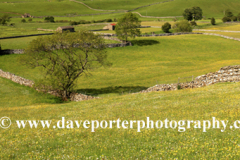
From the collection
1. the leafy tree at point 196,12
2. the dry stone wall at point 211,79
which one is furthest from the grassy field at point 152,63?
the leafy tree at point 196,12

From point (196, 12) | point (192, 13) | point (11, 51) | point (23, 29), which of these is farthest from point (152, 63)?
point (196, 12)

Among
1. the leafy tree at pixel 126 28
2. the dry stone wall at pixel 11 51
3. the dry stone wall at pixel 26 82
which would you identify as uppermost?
the leafy tree at pixel 126 28

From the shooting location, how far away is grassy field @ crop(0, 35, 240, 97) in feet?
173

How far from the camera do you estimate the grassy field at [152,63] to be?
5284 cm

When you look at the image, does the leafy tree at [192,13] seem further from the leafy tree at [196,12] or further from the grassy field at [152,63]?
the grassy field at [152,63]

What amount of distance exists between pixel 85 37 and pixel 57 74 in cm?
905

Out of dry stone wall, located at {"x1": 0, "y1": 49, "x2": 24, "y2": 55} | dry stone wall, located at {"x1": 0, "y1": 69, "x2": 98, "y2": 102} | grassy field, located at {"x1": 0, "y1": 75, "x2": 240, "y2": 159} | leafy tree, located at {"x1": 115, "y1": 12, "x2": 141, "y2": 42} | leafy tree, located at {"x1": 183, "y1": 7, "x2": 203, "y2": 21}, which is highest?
leafy tree, located at {"x1": 183, "y1": 7, "x2": 203, "y2": 21}

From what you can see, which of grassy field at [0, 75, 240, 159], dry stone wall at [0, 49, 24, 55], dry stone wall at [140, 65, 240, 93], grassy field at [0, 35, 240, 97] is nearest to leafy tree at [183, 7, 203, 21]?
grassy field at [0, 35, 240, 97]

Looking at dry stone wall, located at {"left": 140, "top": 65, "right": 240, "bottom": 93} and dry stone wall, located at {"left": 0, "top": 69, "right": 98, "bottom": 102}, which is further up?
dry stone wall, located at {"left": 140, "top": 65, "right": 240, "bottom": 93}

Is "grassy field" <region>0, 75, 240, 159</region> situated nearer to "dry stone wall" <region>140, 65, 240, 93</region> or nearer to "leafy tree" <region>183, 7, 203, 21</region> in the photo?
"dry stone wall" <region>140, 65, 240, 93</region>

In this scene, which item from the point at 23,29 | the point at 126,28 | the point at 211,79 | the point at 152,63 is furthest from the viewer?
the point at 23,29

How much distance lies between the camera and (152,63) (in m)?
72.1

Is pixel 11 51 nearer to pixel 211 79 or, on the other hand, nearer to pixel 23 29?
pixel 23 29

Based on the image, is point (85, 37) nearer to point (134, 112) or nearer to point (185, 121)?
point (134, 112)
